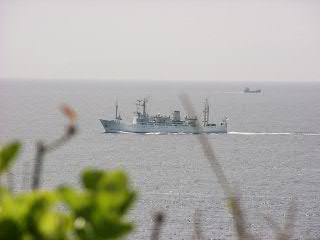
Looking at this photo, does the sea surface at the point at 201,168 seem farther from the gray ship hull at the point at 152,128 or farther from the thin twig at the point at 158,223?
the thin twig at the point at 158,223

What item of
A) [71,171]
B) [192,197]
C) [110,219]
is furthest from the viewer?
[71,171]

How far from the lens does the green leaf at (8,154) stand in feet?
3.05

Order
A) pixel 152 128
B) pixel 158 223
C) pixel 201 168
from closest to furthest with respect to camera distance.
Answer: pixel 158 223, pixel 201 168, pixel 152 128

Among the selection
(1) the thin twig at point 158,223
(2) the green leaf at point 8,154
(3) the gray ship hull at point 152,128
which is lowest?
(3) the gray ship hull at point 152,128

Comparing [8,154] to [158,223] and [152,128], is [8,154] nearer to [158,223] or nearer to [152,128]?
[158,223]

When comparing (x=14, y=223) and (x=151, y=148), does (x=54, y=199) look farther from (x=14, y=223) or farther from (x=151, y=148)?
(x=151, y=148)

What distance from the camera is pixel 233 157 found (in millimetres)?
75375

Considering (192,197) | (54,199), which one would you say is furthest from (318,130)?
(54,199)

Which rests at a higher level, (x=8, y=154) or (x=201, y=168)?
(x=8, y=154)

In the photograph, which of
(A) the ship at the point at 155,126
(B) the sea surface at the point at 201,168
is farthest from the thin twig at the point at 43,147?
(A) the ship at the point at 155,126

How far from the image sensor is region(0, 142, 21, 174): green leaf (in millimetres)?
930

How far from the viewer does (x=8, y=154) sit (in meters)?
0.94

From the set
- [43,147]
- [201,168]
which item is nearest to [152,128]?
[201,168]

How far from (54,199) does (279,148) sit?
277 ft
